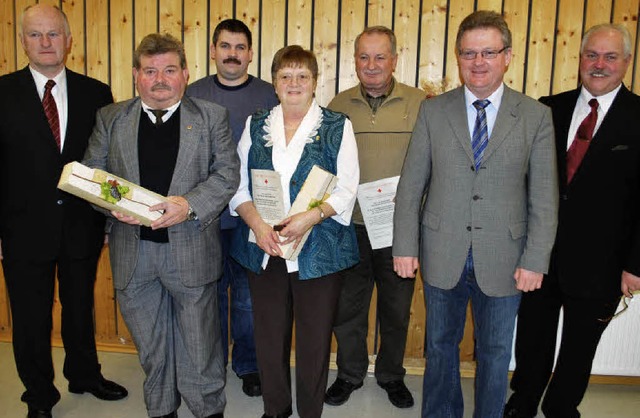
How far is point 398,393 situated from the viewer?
320 centimetres

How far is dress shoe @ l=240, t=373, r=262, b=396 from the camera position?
3.26 metres

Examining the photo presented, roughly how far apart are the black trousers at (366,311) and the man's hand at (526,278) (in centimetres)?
87

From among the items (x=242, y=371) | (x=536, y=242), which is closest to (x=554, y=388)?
(x=536, y=242)

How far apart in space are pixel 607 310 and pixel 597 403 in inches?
42.2

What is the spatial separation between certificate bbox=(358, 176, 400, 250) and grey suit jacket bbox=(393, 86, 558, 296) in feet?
1.55

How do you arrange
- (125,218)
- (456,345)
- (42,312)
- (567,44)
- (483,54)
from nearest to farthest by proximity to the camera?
(483,54) → (125,218) → (456,345) → (42,312) → (567,44)

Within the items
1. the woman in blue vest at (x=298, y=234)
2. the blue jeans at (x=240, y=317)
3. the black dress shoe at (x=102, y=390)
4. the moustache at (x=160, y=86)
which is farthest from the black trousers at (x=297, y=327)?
the black dress shoe at (x=102, y=390)

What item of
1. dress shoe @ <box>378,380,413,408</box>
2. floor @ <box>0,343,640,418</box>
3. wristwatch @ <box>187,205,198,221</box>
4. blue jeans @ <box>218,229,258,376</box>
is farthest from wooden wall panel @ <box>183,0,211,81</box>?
dress shoe @ <box>378,380,413,408</box>

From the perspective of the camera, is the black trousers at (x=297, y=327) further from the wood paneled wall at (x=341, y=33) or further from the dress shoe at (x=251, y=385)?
the wood paneled wall at (x=341, y=33)

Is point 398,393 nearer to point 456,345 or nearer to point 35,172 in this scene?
point 456,345

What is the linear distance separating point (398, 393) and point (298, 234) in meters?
1.35

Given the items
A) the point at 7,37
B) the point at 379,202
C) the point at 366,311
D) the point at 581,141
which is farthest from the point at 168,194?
the point at 7,37

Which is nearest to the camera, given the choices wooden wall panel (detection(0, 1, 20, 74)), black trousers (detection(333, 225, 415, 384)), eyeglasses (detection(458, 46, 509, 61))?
eyeglasses (detection(458, 46, 509, 61))

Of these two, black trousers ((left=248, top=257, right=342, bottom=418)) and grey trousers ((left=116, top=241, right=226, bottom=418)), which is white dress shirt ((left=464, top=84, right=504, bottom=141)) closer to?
black trousers ((left=248, top=257, right=342, bottom=418))
